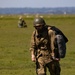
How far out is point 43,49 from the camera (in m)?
10.6

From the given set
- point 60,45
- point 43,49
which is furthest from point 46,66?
point 60,45

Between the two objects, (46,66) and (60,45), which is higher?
(60,45)

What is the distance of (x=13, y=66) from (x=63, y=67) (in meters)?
2.06

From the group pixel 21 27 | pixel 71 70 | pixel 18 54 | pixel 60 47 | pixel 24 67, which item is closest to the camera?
pixel 60 47

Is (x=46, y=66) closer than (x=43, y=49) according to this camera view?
No

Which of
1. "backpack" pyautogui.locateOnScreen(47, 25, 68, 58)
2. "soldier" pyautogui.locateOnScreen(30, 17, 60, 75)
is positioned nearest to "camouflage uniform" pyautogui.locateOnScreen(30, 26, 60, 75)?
"soldier" pyautogui.locateOnScreen(30, 17, 60, 75)

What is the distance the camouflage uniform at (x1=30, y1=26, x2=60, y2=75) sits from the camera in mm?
10508

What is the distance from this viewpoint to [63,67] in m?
17.5

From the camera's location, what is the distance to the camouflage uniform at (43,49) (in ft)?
34.5

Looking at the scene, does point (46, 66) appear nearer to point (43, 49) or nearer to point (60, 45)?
point (43, 49)

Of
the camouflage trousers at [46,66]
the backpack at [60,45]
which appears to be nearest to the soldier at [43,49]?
the camouflage trousers at [46,66]

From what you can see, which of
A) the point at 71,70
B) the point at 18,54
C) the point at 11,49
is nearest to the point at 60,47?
the point at 71,70

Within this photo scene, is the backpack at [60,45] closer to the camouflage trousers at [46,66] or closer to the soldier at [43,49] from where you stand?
the soldier at [43,49]

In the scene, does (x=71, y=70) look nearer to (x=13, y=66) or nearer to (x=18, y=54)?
(x=13, y=66)
